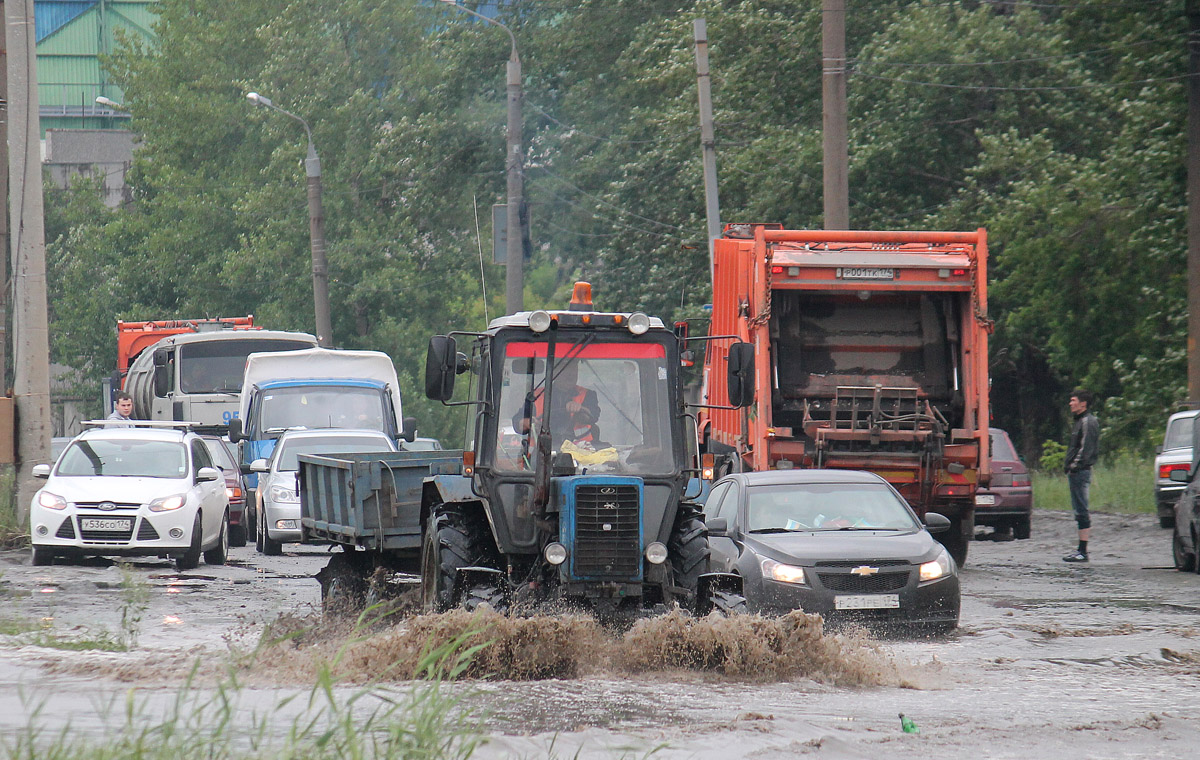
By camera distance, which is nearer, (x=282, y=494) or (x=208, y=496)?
(x=208, y=496)

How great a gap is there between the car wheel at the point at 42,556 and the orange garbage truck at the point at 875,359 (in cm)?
712

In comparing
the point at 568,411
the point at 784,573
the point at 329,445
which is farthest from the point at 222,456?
the point at 568,411

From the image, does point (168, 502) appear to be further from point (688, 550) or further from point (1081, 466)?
point (1081, 466)

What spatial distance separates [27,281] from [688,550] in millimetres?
11740

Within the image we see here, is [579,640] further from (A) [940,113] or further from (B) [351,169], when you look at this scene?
(B) [351,169]

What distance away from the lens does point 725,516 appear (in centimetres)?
1333

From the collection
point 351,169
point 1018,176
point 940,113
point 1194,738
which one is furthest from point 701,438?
point 351,169

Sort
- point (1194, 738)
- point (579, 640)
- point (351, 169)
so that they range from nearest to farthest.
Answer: point (1194, 738)
point (579, 640)
point (351, 169)

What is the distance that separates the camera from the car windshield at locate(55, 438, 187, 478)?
18062mm

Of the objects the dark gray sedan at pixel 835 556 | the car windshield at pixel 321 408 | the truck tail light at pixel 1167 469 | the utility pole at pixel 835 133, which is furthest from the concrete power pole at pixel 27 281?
the truck tail light at pixel 1167 469

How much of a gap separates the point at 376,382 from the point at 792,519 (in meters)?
13.2

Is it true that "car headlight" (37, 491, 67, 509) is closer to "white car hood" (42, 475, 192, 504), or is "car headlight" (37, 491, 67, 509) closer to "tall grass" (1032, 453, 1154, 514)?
"white car hood" (42, 475, 192, 504)

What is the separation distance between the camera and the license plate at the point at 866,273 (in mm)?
16734

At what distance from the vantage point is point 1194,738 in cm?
768
